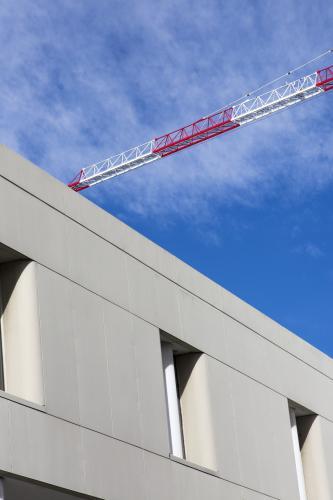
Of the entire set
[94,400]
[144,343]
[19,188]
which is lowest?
[94,400]

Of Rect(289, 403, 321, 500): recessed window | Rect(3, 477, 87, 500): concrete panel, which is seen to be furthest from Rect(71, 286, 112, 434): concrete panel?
Rect(289, 403, 321, 500): recessed window

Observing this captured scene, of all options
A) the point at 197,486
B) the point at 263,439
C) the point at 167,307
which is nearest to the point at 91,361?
the point at 167,307

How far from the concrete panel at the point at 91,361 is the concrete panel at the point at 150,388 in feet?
3.75

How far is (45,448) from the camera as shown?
1570cm

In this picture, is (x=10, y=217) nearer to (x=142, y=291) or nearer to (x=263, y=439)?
(x=142, y=291)

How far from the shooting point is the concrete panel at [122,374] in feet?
58.6

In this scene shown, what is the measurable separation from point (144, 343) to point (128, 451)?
2.25 metres

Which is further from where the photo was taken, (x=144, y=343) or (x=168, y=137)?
(x=168, y=137)

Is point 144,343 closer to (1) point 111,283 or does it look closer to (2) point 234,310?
(1) point 111,283

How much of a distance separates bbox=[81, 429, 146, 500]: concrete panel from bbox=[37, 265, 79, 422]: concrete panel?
0.63m

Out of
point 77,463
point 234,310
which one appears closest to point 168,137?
point 234,310

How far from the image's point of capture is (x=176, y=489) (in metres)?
19.0

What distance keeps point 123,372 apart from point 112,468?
5.88ft

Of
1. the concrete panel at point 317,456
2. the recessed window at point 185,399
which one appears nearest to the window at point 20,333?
the recessed window at point 185,399
